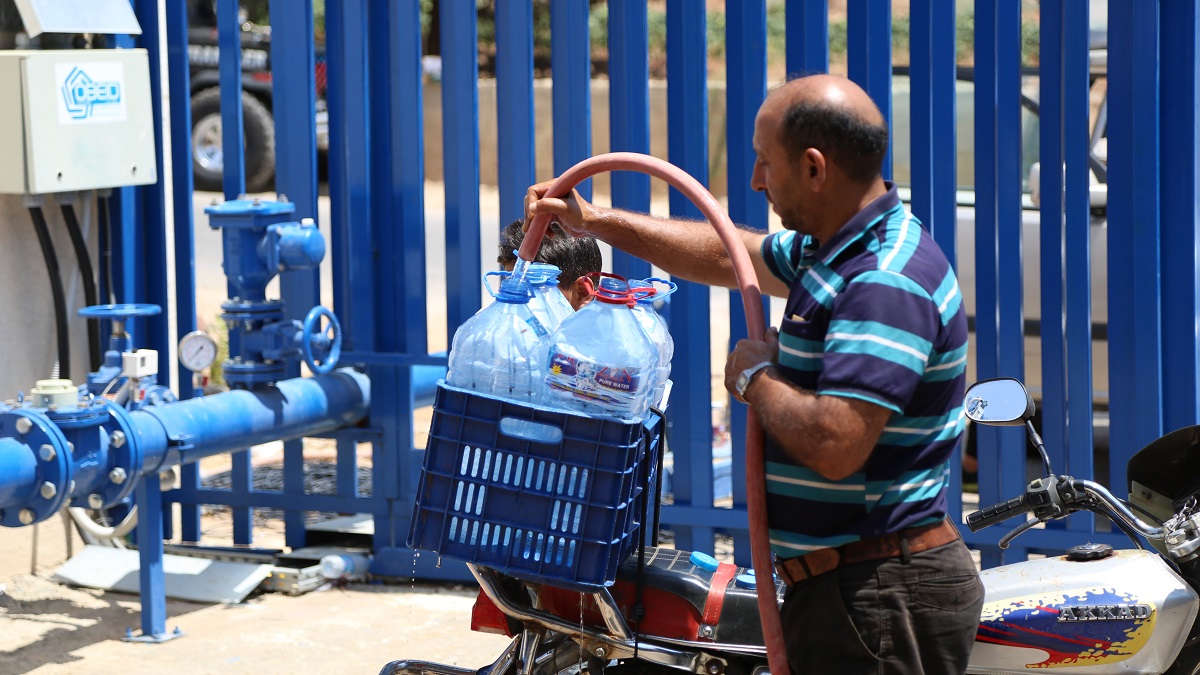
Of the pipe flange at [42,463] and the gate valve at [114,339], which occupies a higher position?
the gate valve at [114,339]

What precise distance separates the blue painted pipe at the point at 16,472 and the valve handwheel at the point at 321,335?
3.80ft

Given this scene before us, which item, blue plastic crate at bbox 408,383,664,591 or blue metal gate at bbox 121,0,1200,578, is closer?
blue plastic crate at bbox 408,383,664,591

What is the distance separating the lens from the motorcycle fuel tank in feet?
8.67

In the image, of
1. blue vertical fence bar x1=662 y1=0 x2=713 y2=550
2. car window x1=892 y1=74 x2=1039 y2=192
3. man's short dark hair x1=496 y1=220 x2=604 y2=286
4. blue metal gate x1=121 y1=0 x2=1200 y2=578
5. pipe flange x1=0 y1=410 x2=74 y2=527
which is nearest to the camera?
man's short dark hair x1=496 y1=220 x2=604 y2=286

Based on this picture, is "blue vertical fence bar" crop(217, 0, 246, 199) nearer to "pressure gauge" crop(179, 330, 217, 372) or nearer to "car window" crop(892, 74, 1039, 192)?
"pressure gauge" crop(179, 330, 217, 372)

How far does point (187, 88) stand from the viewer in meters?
5.64

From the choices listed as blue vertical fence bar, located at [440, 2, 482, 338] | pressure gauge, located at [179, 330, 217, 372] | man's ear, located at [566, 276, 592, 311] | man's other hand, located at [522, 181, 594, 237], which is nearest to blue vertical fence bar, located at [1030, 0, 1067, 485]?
man's ear, located at [566, 276, 592, 311]

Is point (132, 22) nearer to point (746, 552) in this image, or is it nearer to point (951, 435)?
point (746, 552)

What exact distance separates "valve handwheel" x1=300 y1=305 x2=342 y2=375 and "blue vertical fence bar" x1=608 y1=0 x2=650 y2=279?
1.08m

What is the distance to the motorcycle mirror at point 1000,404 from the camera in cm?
278

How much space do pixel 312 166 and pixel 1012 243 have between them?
2.58 m

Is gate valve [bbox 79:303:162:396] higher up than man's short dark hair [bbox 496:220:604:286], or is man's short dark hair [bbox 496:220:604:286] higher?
man's short dark hair [bbox 496:220:604:286]

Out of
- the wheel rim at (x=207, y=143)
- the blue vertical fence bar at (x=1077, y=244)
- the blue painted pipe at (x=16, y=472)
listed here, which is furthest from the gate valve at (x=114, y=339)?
the wheel rim at (x=207, y=143)

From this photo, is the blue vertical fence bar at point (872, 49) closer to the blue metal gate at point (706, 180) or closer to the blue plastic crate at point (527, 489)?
the blue metal gate at point (706, 180)
